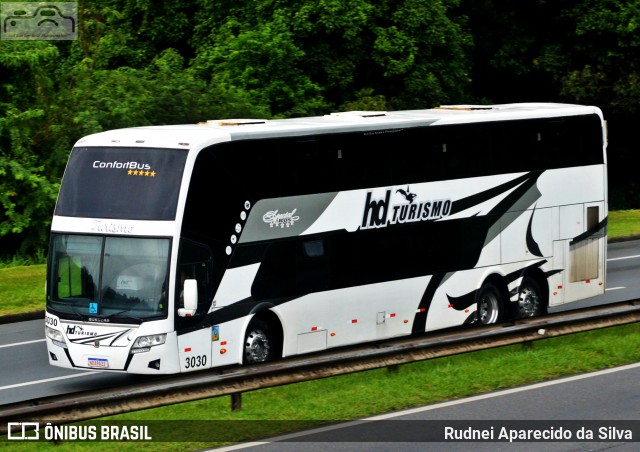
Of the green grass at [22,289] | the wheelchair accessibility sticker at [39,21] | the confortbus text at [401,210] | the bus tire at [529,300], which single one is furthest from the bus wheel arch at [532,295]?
the wheelchair accessibility sticker at [39,21]

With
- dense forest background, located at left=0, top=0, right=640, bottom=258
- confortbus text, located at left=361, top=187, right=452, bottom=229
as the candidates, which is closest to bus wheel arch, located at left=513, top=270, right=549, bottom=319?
confortbus text, located at left=361, top=187, right=452, bottom=229

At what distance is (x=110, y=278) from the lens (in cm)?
1619

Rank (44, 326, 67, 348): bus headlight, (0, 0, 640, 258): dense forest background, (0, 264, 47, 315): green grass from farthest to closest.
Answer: (0, 0, 640, 258): dense forest background, (0, 264, 47, 315): green grass, (44, 326, 67, 348): bus headlight

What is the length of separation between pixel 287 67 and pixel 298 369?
2309cm

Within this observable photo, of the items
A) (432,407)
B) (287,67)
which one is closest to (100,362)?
(432,407)

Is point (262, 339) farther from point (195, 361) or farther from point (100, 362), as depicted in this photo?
point (100, 362)

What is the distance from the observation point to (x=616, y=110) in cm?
4406

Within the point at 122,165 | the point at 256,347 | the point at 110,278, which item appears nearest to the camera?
the point at 110,278

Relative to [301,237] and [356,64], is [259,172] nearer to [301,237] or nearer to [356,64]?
[301,237]

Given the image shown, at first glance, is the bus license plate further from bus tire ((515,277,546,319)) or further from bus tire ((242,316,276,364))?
bus tire ((515,277,546,319))

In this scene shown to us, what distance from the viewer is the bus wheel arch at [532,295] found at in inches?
859

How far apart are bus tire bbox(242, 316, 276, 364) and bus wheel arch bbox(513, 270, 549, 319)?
5.90 meters

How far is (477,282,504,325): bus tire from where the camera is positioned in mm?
21125

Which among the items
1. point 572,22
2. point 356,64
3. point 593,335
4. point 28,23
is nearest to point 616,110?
point 572,22
